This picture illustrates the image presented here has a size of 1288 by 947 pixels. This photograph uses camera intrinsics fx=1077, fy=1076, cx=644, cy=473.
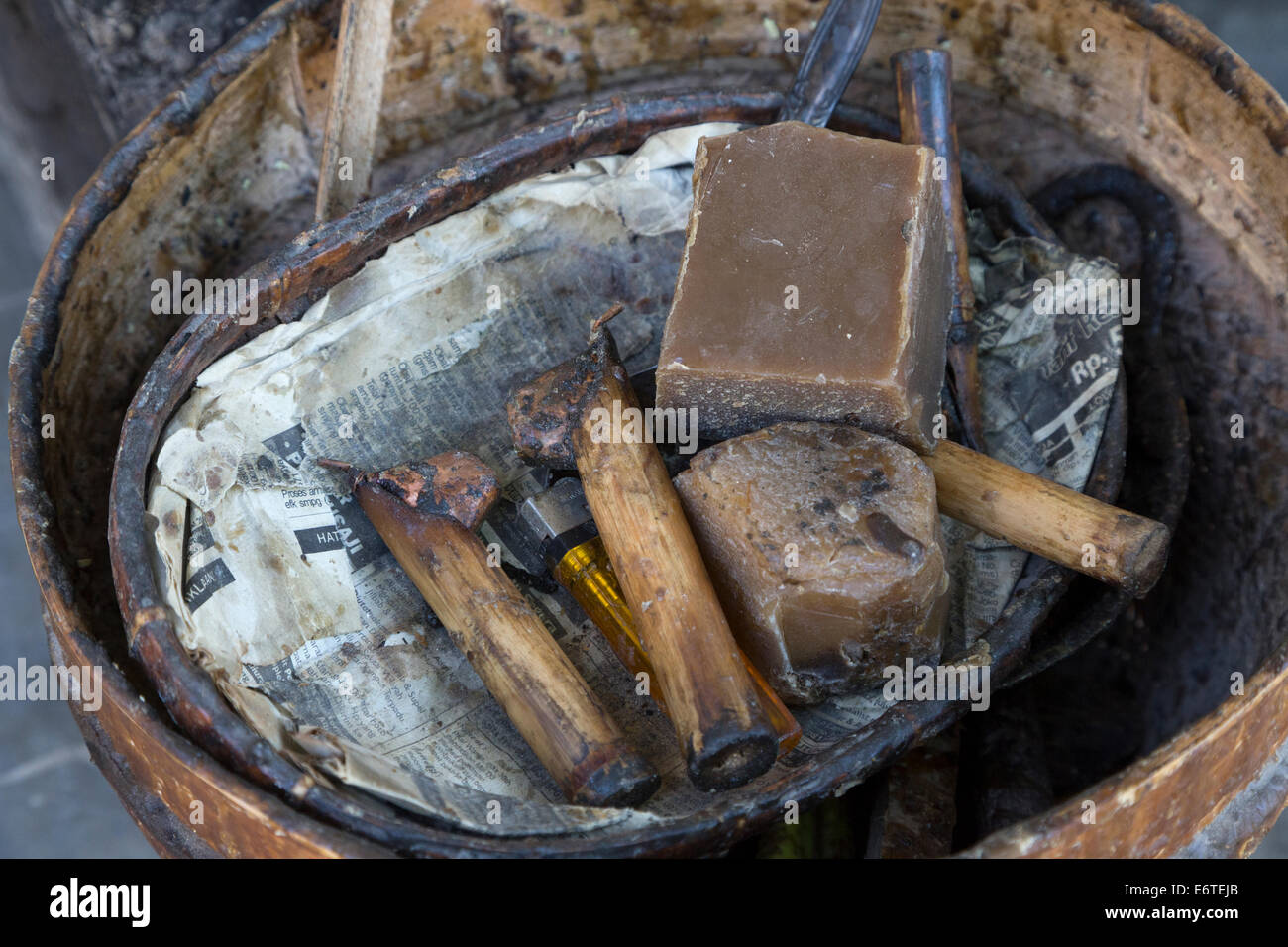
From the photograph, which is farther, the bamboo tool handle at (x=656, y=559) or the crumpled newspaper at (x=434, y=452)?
the crumpled newspaper at (x=434, y=452)

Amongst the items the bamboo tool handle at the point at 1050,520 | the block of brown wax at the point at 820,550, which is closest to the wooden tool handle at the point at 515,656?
the block of brown wax at the point at 820,550

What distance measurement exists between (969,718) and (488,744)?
801 mm

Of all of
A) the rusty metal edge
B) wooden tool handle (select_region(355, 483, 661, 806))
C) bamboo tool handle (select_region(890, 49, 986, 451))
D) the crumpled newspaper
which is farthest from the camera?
bamboo tool handle (select_region(890, 49, 986, 451))

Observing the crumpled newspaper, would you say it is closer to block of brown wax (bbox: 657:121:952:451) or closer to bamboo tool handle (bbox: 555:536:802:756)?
bamboo tool handle (bbox: 555:536:802:756)

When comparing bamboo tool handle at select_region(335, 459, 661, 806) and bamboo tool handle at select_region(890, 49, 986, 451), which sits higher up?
bamboo tool handle at select_region(890, 49, 986, 451)

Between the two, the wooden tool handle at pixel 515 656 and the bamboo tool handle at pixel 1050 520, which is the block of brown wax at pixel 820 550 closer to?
the bamboo tool handle at pixel 1050 520

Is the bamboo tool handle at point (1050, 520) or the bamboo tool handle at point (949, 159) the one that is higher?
the bamboo tool handle at point (949, 159)

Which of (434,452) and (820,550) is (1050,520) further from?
(434,452)

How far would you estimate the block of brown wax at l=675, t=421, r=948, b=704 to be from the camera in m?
1.26

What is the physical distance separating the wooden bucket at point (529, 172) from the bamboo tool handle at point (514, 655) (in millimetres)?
107

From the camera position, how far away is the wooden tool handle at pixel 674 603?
1193 millimetres

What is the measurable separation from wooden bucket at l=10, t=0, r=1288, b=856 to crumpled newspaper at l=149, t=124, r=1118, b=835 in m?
0.06

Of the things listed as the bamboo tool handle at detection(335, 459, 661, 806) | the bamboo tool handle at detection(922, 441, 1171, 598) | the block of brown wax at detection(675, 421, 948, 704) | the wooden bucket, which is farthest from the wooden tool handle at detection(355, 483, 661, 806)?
the bamboo tool handle at detection(922, 441, 1171, 598)
